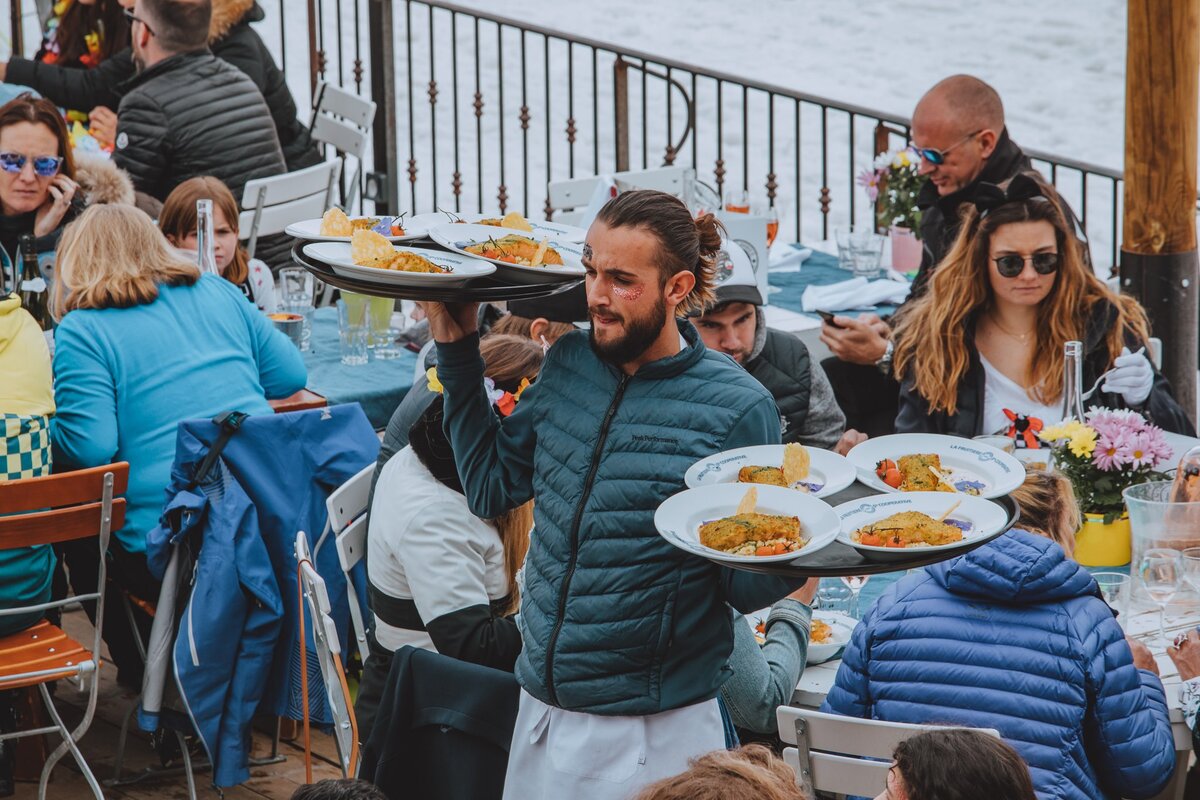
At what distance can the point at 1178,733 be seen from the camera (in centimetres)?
289

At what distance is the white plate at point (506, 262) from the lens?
234cm

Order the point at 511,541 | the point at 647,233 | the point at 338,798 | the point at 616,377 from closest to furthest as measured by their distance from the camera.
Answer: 1. the point at 338,798
2. the point at 647,233
3. the point at 616,377
4. the point at 511,541

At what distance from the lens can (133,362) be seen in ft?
12.8

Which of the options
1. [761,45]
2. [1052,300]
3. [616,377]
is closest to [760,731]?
[616,377]

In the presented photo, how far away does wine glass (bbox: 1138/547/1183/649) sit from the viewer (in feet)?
10.3

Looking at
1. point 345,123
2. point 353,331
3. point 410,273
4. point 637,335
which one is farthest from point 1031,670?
point 345,123

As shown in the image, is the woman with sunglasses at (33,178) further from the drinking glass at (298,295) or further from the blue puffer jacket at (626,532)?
the blue puffer jacket at (626,532)

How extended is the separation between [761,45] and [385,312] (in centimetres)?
1010

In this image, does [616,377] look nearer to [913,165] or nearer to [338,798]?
[338,798]

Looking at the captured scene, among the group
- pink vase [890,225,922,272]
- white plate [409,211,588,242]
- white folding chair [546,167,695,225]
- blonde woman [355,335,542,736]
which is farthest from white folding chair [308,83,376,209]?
white plate [409,211,588,242]

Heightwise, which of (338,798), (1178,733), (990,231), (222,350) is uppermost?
(990,231)

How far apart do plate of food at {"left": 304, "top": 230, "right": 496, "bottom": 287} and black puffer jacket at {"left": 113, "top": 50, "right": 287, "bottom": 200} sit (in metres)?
3.90

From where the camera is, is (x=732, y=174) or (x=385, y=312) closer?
(x=385, y=312)

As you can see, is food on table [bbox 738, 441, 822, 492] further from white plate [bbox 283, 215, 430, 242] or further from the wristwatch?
the wristwatch
